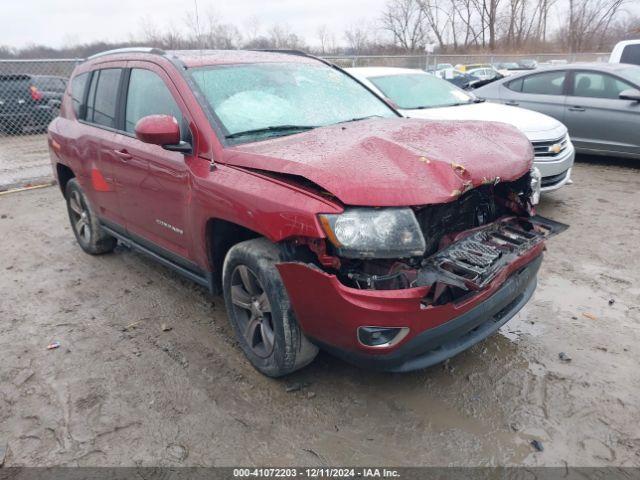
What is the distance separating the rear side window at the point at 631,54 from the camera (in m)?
9.48

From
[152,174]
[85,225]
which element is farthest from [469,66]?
[152,174]

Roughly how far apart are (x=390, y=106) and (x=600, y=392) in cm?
244

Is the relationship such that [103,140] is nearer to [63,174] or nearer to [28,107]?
[63,174]

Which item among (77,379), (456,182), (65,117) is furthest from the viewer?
(65,117)

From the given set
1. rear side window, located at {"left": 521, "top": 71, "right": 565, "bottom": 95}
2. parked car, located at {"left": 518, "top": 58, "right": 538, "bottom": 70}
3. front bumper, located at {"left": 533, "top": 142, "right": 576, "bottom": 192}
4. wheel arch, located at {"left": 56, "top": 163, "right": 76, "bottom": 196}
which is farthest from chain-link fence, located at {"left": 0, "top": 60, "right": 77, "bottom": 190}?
parked car, located at {"left": 518, "top": 58, "right": 538, "bottom": 70}

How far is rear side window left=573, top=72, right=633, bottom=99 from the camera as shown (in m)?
7.53

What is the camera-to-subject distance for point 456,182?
238cm

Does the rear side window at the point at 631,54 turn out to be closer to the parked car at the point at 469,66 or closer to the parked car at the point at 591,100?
the parked car at the point at 591,100

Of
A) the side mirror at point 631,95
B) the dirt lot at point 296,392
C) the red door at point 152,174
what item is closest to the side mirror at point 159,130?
the red door at point 152,174

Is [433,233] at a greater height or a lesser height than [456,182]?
lesser

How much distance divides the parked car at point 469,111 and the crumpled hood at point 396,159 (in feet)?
5.49

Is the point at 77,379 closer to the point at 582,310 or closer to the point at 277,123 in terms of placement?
the point at 277,123

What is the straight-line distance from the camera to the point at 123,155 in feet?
12.2

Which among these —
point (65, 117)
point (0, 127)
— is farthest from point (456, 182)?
point (0, 127)
